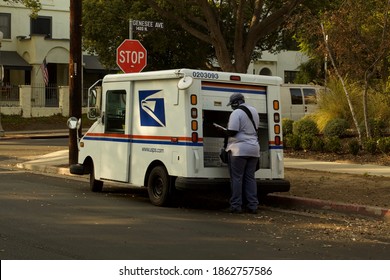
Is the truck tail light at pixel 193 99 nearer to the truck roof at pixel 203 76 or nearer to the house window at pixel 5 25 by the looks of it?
the truck roof at pixel 203 76

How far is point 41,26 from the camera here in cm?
5022

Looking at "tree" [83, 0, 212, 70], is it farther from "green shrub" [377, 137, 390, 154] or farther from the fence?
"green shrub" [377, 137, 390, 154]

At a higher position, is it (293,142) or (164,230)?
(293,142)

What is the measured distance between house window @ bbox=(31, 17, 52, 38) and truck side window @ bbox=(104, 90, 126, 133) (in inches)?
1457

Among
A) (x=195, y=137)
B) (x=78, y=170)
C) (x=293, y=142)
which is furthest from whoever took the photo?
(x=293, y=142)

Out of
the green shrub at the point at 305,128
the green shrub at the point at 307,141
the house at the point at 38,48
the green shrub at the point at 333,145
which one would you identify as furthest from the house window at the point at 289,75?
the green shrub at the point at 333,145

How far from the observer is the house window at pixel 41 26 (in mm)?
49938

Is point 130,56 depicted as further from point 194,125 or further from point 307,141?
point 194,125

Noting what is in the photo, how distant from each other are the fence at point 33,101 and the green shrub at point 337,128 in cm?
2256

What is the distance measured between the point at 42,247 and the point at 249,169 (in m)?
4.33

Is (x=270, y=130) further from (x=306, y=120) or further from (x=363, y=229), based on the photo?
(x=306, y=120)

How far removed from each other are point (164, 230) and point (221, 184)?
237 cm

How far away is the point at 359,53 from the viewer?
779 inches

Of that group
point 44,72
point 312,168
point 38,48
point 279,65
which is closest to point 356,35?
point 312,168
